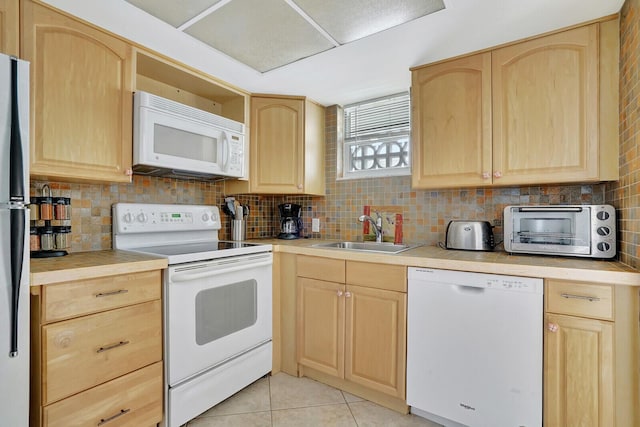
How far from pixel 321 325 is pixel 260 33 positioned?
172 centimetres

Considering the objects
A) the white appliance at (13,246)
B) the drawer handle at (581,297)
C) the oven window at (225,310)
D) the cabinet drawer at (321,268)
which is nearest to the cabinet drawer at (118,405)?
the white appliance at (13,246)

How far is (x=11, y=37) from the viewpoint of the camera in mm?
1290

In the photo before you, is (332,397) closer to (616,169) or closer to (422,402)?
(422,402)

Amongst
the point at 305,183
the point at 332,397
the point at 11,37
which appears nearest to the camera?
the point at 11,37

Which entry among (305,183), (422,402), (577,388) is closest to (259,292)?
(305,183)

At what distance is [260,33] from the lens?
1.63 metres

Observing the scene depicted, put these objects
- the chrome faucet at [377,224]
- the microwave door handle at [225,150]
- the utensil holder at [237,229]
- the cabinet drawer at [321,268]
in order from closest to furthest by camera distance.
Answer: the cabinet drawer at [321,268], the microwave door handle at [225,150], the chrome faucet at [377,224], the utensil holder at [237,229]

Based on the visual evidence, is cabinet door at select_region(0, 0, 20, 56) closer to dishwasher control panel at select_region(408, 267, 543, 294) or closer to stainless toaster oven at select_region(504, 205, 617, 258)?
dishwasher control panel at select_region(408, 267, 543, 294)

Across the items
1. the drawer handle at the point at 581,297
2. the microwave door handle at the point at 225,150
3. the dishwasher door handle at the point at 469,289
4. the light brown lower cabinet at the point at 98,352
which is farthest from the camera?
the microwave door handle at the point at 225,150

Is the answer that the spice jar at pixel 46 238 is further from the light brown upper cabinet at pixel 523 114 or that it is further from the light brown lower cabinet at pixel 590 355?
the light brown lower cabinet at pixel 590 355

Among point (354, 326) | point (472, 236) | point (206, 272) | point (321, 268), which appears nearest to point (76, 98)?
point (206, 272)

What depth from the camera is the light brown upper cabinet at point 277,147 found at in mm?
2393

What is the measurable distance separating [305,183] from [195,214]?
847 millimetres

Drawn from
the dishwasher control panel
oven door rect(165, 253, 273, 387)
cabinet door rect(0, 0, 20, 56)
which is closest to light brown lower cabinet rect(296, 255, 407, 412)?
the dishwasher control panel
